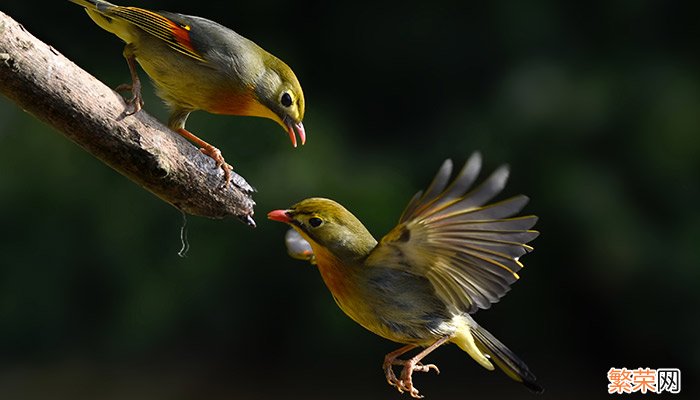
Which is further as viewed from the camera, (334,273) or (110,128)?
(334,273)

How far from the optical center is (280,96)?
1.59 metres

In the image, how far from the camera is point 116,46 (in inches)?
220

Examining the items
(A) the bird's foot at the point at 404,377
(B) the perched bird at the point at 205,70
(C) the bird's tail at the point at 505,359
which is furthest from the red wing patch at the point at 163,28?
(C) the bird's tail at the point at 505,359

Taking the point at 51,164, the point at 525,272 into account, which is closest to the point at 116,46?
the point at 51,164

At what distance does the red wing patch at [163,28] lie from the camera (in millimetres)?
1638

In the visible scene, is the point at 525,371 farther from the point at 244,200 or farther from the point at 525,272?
the point at 525,272

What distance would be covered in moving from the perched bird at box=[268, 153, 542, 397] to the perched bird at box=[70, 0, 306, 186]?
0.55 feet

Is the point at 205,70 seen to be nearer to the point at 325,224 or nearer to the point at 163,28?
the point at 163,28

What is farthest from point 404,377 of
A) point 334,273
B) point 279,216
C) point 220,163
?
point 220,163

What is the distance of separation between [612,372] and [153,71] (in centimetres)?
194

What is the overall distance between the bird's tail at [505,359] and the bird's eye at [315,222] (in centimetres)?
48

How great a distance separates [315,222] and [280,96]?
21 centimetres

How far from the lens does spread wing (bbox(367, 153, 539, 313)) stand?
1534 mm

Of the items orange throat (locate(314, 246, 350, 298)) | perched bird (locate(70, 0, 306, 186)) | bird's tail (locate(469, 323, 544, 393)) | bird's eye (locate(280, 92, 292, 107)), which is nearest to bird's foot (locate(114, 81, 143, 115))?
perched bird (locate(70, 0, 306, 186))
